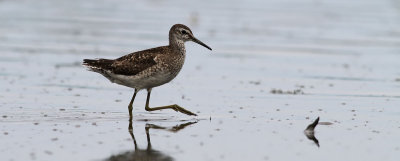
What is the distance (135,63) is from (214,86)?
3020 mm

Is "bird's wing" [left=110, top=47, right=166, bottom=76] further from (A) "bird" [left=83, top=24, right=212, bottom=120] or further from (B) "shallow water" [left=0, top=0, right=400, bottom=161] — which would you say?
(B) "shallow water" [left=0, top=0, right=400, bottom=161]

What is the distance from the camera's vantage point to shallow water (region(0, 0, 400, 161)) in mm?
10398

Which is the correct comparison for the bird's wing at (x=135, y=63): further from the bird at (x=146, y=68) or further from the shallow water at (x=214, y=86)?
the shallow water at (x=214, y=86)

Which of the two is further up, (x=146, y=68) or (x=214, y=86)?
(x=146, y=68)

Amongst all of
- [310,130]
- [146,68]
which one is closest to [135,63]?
[146,68]

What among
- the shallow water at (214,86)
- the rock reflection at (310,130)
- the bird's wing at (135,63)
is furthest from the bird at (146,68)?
the rock reflection at (310,130)

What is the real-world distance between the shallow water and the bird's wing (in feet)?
2.15

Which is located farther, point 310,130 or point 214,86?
point 214,86

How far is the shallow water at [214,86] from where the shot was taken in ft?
34.1

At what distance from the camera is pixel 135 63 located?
12742mm

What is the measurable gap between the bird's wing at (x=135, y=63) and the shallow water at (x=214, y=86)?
2.15 ft

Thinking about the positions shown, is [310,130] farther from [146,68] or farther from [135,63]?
[135,63]

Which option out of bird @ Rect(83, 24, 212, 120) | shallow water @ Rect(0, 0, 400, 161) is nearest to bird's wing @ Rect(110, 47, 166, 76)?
bird @ Rect(83, 24, 212, 120)

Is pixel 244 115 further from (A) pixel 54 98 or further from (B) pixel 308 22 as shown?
(B) pixel 308 22
